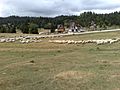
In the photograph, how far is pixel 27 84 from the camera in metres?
15.4

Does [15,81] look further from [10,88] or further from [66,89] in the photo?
[66,89]

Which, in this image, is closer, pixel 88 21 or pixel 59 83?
pixel 59 83

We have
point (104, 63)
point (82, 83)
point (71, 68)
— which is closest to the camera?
point (82, 83)

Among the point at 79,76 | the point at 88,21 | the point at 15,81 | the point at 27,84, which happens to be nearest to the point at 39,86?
the point at 27,84

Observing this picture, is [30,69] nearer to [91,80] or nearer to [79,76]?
[79,76]

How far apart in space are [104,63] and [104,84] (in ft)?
24.3

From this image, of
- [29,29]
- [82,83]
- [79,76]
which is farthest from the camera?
[29,29]

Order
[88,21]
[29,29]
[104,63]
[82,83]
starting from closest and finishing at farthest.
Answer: [82,83] → [104,63] → [29,29] → [88,21]

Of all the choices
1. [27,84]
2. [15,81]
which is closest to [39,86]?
[27,84]

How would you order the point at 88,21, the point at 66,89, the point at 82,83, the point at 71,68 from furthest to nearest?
the point at 88,21 → the point at 71,68 → the point at 82,83 → the point at 66,89

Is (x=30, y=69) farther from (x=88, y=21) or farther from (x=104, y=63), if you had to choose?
(x=88, y=21)

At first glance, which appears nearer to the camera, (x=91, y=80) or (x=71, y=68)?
(x=91, y=80)

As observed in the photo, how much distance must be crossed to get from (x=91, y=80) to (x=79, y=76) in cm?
135

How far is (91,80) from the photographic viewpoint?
15930 millimetres
